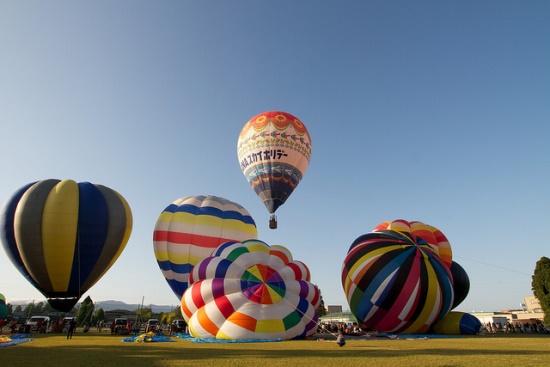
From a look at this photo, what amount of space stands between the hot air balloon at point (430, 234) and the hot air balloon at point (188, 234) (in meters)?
8.90

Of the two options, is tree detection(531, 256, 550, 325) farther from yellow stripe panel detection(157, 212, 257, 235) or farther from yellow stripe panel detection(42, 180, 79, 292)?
yellow stripe panel detection(42, 180, 79, 292)

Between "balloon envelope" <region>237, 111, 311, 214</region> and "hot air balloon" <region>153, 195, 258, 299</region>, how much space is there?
2.78 metres

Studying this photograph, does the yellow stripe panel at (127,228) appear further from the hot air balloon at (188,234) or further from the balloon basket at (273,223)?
the balloon basket at (273,223)

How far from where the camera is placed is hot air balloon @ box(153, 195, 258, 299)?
63.0ft

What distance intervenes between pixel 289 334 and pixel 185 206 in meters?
10.6

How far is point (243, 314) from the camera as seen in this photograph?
1202 cm

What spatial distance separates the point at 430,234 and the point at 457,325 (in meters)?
5.38

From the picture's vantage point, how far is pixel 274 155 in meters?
21.0

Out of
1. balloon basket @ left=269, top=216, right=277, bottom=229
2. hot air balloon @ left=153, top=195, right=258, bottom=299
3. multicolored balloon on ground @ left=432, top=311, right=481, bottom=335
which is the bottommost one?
multicolored balloon on ground @ left=432, top=311, right=481, bottom=335

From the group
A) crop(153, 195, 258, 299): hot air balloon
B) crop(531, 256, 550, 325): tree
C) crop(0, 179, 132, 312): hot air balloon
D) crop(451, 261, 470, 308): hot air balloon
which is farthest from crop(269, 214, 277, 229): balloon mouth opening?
crop(531, 256, 550, 325): tree

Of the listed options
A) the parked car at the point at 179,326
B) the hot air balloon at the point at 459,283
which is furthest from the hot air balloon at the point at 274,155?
the hot air balloon at the point at 459,283

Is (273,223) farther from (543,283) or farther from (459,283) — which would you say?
(543,283)

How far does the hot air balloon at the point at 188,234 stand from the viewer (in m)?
19.2

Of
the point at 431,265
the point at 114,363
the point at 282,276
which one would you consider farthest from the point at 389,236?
the point at 114,363
